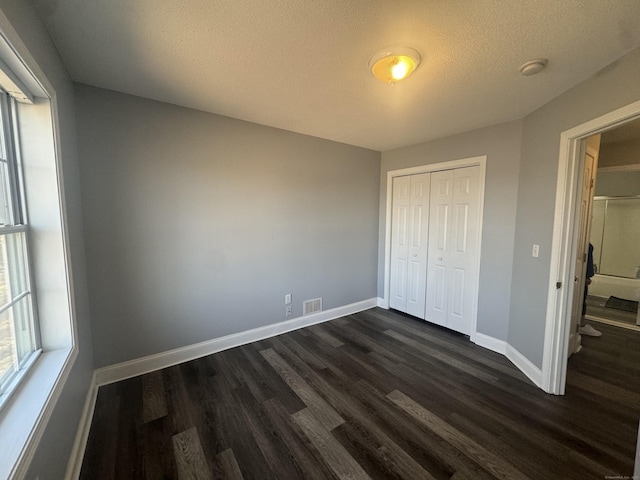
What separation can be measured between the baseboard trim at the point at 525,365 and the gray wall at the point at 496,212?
175mm

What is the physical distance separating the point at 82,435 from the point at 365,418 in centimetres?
182

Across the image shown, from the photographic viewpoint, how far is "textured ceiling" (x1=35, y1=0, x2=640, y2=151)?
1.24 metres

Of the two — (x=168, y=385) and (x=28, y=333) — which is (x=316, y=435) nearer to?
(x=168, y=385)

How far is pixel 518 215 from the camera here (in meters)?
2.55

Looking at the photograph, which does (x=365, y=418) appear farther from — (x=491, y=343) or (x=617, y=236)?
(x=617, y=236)

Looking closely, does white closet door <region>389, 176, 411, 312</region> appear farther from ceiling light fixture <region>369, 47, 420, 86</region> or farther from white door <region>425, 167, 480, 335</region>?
ceiling light fixture <region>369, 47, 420, 86</region>

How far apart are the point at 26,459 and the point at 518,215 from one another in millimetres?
3576

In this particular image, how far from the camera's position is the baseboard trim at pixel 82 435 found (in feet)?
4.52

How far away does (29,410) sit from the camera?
1060 millimetres

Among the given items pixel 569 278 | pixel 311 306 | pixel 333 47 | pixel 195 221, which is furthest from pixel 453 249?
pixel 195 221

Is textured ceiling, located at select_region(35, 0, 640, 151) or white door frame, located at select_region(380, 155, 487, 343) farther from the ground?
textured ceiling, located at select_region(35, 0, 640, 151)

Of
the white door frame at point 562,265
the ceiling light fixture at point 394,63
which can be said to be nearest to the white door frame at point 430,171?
the white door frame at point 562,265

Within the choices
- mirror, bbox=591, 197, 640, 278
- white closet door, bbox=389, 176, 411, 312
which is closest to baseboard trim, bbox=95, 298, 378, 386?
white closet door, bbox=389, 176, 411, 312

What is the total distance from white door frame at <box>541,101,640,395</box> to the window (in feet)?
11.2
